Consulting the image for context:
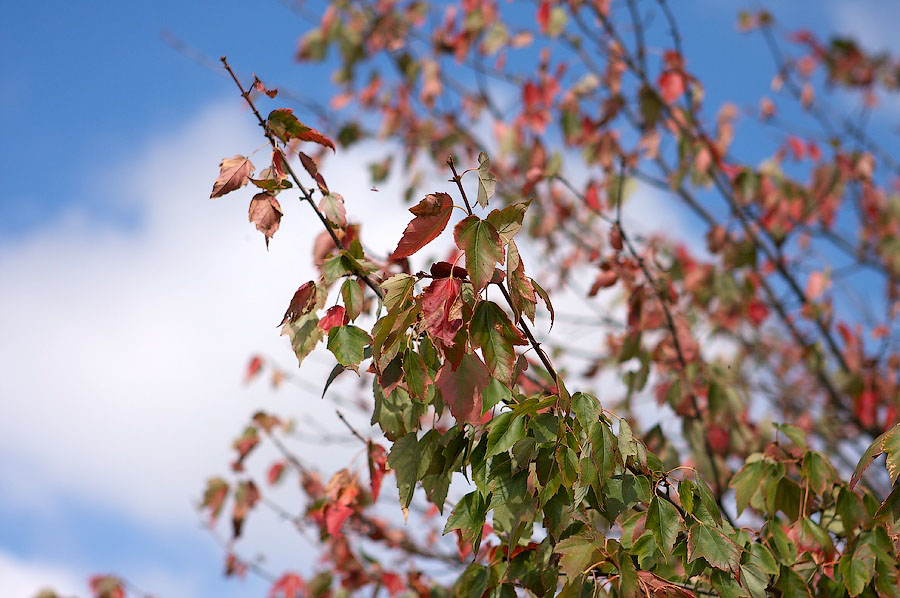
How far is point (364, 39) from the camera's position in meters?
5.20

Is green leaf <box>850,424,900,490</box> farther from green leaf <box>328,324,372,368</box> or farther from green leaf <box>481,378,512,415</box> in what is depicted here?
green leaf <box>328,324,372,368</box>

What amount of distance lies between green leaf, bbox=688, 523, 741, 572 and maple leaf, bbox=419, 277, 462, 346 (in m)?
0.54

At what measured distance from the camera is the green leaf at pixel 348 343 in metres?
1.40

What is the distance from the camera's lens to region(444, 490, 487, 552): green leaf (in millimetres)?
1381

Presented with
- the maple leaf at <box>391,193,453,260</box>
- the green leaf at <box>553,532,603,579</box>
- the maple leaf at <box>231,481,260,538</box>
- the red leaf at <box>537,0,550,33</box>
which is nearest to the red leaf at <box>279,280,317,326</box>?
the maple leaf at <box>391,193,453,260</box>

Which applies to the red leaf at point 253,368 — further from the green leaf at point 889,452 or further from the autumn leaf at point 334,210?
the green leaf at point 889,452

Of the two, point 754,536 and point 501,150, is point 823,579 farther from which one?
point 501,150

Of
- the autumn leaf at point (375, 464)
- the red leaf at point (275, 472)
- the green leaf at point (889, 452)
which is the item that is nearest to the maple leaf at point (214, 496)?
the red leaf at point (275, 472)

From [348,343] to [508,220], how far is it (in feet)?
1.19

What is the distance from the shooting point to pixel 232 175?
1501 mm

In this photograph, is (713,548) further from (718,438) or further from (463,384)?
(718,438)

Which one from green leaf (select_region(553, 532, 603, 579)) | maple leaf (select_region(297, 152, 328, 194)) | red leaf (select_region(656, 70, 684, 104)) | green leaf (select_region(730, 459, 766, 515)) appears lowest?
green leaf (select_region(553, 532, 603, 579))

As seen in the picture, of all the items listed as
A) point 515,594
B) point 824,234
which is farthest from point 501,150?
point 515,594

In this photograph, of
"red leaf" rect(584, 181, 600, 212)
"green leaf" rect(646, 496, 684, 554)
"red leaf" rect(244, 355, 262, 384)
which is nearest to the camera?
"green leaf" rect(646, 496, 684, 554)
